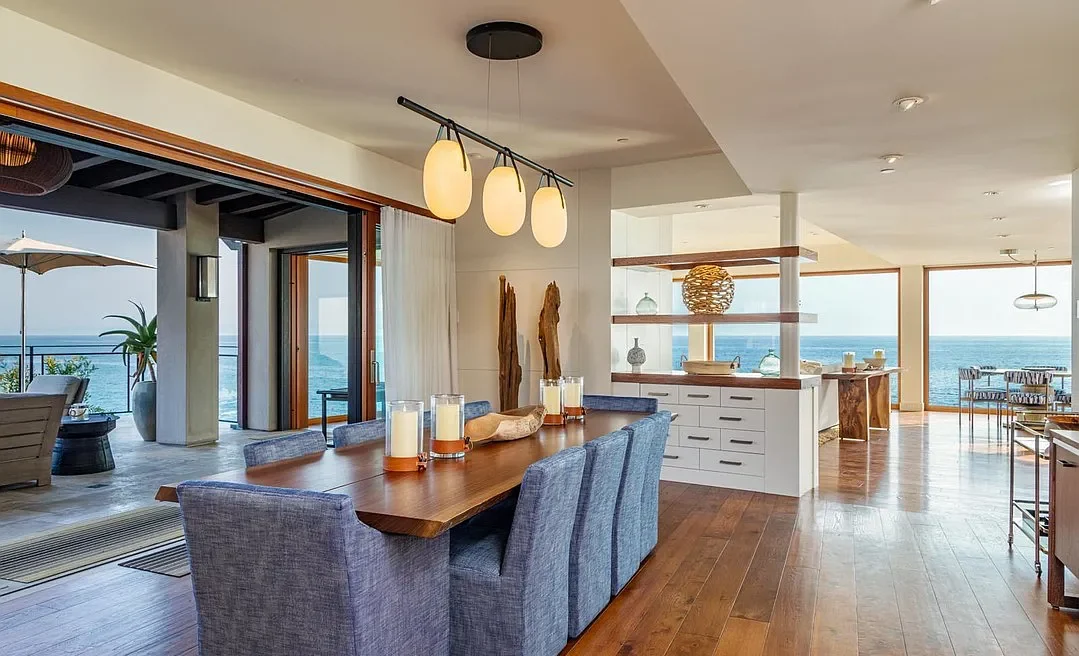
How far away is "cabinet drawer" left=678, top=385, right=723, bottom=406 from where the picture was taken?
526cm

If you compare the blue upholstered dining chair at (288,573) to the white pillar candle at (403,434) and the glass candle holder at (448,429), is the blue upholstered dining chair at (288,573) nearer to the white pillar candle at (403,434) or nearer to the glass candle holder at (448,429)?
→ the white pillar candle at (403,434)

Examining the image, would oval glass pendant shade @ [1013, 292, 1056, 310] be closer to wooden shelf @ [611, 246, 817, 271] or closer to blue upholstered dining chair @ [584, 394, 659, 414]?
wooden shelf @ [611, 246, 817, 271]

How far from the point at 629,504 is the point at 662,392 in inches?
94.4

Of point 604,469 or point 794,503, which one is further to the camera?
point 794,503

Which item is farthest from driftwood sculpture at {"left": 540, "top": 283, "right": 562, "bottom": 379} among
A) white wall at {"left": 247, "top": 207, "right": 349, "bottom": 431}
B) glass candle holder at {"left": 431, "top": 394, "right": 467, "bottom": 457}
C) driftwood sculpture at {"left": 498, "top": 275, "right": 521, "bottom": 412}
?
white wall at {"left": 247, "top": 207, "right": 349, "bottom": 431}

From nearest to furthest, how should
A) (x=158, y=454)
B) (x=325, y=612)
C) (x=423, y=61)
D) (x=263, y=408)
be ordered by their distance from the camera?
(x=325, y=612) < (x=423, y=61) < (x=158, y=454) < (x=263, y=408)

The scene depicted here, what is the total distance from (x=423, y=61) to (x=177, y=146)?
1.44m

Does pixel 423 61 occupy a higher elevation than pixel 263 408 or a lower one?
higher

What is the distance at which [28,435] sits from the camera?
4992mm

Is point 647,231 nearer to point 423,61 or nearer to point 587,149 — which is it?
point 587,149

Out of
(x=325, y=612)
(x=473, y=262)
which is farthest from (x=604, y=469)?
(x=473, y=262)

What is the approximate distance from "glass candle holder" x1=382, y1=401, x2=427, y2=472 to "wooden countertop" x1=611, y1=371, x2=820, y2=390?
11.0ft

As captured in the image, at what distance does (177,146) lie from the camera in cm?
381

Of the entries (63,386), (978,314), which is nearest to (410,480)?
(63,386)
